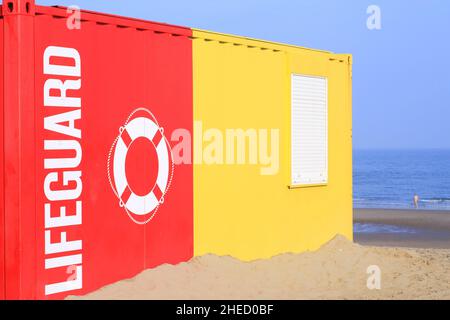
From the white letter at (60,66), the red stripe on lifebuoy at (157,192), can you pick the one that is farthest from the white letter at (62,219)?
the white letter at (60,66)

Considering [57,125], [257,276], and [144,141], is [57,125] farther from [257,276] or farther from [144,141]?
[257,276]

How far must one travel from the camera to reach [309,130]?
13289mm

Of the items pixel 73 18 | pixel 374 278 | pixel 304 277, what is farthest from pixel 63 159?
pixel 374 278

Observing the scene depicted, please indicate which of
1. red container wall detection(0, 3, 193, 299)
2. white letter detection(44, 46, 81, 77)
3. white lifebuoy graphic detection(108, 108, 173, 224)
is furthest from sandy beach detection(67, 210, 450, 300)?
white letter detection(44, 46, 81, 77)

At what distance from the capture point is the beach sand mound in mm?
10016

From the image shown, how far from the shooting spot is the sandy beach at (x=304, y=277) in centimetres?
1004

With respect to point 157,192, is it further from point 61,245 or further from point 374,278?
point 374,278

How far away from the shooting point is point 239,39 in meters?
11.9

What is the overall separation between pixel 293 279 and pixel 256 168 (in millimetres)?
1797

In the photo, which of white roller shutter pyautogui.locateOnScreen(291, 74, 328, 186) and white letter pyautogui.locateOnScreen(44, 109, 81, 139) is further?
white roller shutter pyautogui.locateOnScreen(291, 74, 328, 186)

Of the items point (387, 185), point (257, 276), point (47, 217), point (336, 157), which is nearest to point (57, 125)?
point (47, 217)

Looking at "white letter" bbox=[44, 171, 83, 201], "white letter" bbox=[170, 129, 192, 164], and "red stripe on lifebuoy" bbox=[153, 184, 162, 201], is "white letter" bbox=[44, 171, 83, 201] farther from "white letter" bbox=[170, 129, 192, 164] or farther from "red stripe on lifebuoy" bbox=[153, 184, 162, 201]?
"white letter" bbox=[170, 129, 192, 164]

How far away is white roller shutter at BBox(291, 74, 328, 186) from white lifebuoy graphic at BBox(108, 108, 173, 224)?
2782 mm

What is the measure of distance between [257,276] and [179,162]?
70.4 inches
